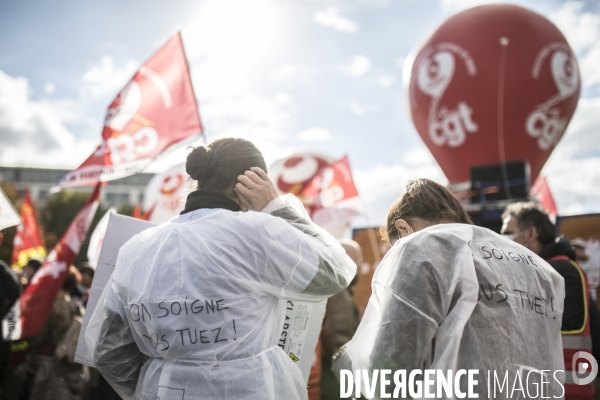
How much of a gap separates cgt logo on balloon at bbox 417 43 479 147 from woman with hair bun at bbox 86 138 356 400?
1014 cm

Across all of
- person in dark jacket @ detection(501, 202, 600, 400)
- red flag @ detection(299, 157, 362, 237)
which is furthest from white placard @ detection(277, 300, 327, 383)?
red flag @ detection(299, 157, 362, 237)

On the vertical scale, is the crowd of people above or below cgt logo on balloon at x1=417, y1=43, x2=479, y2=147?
below

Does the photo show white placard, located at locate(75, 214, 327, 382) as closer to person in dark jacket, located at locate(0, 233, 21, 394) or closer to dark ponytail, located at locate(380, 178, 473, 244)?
dark ponytail, located at locate(380, 178, 473, 244)

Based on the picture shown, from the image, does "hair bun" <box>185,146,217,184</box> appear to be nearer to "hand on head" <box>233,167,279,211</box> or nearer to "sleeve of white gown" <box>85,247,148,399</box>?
"hand on head" <box>233,167,279,211</box>

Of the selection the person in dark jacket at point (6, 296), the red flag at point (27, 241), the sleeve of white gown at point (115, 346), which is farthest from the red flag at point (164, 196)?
the sleeve of white gown at point (115, 346)

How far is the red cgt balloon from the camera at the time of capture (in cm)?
1095

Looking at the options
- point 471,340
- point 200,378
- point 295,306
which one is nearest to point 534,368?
point 471,340

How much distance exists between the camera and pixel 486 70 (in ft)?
36.5

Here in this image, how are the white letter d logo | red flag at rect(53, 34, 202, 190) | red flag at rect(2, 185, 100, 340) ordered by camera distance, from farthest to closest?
1. red flag at rect(53, 34, 202, 190)
2. red flag at rect(2, 185, 100, 340)
3. the white letter d logo

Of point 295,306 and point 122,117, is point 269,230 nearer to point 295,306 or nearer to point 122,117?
point 295,306

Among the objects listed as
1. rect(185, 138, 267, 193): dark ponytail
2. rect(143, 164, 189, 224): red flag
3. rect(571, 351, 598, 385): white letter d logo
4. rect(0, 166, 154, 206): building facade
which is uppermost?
rect(0, 166, 154, 206): building facade

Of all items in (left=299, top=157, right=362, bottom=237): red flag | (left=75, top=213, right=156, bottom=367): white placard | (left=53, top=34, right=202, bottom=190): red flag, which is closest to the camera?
(left=75, top=213, right=156, bottom=367): white placard

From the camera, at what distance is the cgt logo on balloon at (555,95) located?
1102 centimetres

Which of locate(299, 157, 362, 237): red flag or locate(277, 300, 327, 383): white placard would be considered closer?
locate(277, 300, 327, 383): white placard
